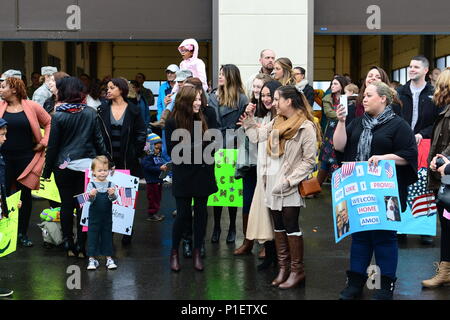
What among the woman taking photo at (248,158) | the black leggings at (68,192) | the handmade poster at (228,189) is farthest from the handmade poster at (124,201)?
the woman taking photo at (248,158)

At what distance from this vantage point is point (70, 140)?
25.2 ft

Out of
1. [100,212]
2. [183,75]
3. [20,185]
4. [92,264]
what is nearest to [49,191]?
[20,185]

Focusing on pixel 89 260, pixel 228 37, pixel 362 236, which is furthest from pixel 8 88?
pixel 228 37

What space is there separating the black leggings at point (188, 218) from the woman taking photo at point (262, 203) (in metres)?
0.47

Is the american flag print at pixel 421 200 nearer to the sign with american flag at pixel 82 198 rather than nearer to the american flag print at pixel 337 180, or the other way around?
the american flag print at pixel 337 180

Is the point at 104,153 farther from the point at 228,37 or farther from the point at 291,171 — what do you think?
the point at 228,37

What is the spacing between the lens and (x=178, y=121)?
7.08 meters

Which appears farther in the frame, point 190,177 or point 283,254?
point 190,177

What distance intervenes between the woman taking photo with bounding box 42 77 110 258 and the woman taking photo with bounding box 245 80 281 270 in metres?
1.79

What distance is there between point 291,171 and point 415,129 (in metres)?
2.58

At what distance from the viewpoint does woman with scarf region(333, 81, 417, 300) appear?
604cm

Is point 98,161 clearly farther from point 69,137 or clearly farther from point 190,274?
point 190,274

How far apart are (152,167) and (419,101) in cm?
357

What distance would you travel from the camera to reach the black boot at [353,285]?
20.3 feet
